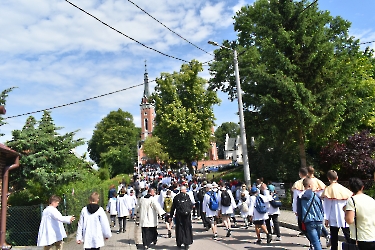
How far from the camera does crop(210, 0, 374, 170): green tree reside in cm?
1691

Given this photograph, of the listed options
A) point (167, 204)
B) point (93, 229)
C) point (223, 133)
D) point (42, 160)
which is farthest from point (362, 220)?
point (223, 133)

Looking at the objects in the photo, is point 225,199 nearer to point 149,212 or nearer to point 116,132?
point 149,212

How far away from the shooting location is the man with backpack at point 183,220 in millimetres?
9211

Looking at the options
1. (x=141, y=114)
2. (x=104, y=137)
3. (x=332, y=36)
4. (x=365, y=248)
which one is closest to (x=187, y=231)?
(x=365, y=248)

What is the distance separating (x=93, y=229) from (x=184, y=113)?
25.9 metres

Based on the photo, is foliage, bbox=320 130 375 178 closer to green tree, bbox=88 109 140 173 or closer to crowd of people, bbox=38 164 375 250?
crowd of people, bbox=38 164 375 250

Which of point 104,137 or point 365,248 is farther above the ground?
point 104,137

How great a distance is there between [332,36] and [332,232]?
1456 cm

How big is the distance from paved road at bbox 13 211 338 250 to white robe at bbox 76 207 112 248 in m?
3.24

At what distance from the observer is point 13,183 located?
43.5 ft

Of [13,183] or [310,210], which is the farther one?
[13,183]

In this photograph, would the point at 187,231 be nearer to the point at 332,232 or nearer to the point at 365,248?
the point at 332,232

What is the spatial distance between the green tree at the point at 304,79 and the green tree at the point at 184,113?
13101 millimetres

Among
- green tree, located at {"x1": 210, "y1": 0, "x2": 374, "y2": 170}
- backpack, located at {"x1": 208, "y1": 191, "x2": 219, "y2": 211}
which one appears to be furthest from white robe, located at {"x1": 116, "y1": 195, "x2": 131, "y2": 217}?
green tree, located at {"x1": 210, "y1": 0, "x2": 374, "y2": 170}
